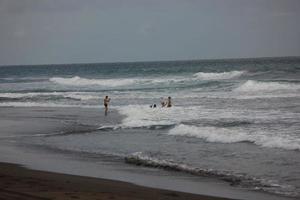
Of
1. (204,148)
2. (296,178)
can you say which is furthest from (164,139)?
(296,178)

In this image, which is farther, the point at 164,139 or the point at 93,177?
the point at 164,139

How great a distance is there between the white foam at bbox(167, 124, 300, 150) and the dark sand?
228 inches

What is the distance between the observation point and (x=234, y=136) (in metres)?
15.9

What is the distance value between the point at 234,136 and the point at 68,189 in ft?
25.6

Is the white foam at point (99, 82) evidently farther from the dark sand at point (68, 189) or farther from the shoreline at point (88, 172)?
the dark sand at point (68, 189)

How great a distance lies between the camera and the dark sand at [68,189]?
8641 mm

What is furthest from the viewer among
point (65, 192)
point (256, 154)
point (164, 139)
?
point (164, 139)

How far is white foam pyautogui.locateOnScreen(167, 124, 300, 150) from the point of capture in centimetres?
1427

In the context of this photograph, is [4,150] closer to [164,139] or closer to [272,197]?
[164,139]

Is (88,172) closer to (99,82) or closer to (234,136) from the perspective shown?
(234,136)

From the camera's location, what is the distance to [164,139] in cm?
1648

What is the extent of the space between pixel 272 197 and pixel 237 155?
415 centimetres

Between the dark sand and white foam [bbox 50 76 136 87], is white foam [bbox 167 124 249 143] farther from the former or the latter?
white foam [bbox 50 76 136 87]

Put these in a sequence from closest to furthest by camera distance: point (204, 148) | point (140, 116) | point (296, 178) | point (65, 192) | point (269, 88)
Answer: point (65, 192), point (296, 178), point (204, 148), point (140, 116), point (269, 88)
